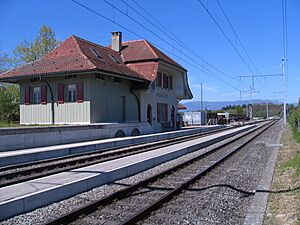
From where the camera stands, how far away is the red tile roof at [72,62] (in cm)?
2637

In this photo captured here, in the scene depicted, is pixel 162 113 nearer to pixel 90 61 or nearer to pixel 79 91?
pixel 79 91

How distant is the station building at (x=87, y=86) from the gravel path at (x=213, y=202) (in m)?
16.3

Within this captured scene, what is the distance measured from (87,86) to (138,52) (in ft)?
40.4

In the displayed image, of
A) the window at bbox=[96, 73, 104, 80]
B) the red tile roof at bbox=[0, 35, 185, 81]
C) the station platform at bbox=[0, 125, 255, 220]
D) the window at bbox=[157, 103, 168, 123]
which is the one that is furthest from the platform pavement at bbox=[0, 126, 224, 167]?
the window at bbox=[157, 103, 168, 123]

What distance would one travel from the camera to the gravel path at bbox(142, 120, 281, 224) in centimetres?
641

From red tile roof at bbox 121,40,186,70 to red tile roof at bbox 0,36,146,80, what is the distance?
287cm

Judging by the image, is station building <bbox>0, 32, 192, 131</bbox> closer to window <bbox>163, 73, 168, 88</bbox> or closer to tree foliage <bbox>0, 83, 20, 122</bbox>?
window <bbox>163, 73, 168, 88</bbox>

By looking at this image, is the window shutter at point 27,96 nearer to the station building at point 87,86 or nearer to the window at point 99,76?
the station building at point 87,86

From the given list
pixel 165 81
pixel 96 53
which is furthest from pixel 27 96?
pixel 165 81

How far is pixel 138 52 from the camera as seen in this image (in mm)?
37375

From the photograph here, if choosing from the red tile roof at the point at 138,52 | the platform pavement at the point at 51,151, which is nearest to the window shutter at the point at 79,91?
the platform pavement at the point at 51,151

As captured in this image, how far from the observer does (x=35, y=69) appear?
2897cm

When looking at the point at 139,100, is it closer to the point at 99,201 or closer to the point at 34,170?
the point at 34,170

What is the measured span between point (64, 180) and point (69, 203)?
1790 millimetres
